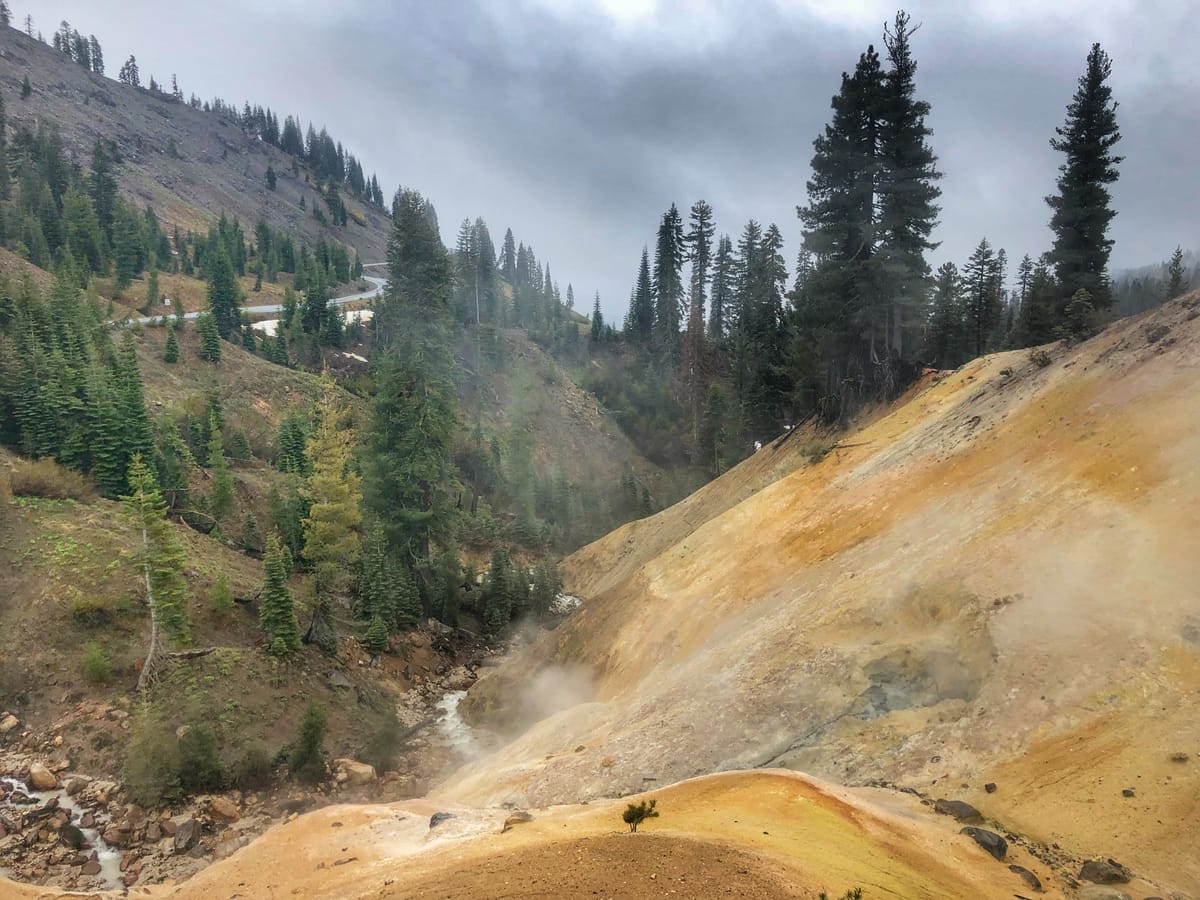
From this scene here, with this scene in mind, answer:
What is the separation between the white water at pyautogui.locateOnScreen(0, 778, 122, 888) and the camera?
620 inches

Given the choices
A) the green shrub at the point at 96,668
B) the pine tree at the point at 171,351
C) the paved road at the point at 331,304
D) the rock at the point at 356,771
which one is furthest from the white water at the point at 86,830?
the paved road at the point at 331,304

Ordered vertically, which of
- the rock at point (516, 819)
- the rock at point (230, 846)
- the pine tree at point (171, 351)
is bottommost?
the rock at point (230, 846)

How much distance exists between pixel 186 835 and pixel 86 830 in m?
2.61

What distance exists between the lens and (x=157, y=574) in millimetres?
22625

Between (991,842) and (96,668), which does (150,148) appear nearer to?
(96,668)

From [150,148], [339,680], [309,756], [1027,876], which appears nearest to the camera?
[1027,876]

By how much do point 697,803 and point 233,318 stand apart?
83277mm

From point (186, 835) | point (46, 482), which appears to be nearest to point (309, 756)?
point (186, 835)

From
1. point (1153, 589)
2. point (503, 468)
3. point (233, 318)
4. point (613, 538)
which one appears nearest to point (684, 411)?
point (503, 468)

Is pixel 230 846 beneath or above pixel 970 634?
beneath

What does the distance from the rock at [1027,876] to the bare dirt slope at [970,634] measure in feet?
3.36

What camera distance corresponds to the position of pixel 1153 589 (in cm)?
1259

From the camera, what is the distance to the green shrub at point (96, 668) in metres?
21.6

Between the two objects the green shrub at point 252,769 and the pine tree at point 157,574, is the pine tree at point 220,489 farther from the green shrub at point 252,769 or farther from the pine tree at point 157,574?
the green shrub at point 252,769
